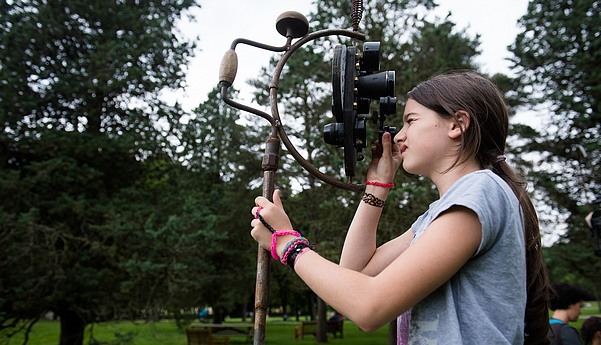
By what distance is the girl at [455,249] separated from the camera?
3.83ft

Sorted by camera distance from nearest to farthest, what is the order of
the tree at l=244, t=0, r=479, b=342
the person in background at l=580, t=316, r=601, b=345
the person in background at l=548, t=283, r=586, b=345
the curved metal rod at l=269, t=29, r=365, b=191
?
the curved metal rod at l=269, t=29, r=365, b=191 → the person in background at l=548, t=283, r=586, b=345 → the person in background at l=580, t=316, r=601, b=345 → the tree at l=244, t=0, r=479, b=342

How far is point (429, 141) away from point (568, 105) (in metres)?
10.8

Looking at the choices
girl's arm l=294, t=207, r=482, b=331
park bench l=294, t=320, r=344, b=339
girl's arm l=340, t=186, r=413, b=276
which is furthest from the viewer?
park bench l=294, t=320, r=344, b=339

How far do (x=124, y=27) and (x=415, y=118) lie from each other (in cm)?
1136

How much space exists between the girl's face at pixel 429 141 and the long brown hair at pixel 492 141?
0.02 meters

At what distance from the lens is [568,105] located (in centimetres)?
1062

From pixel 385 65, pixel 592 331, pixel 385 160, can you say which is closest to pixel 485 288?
pixel 385 160

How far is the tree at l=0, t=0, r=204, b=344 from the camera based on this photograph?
379 inches

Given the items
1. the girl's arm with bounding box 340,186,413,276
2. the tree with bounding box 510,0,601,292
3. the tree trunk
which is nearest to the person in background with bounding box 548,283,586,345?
the girl's arm with bounding box 340,186,413,276

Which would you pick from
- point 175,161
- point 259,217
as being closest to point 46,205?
point 175,161

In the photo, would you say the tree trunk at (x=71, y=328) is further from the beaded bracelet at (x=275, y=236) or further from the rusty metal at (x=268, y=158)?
the beaded bracelet at (x=275, y=236)

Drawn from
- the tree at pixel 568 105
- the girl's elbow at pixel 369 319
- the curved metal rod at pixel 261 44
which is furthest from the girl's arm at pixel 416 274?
the tree at pixel 568 105

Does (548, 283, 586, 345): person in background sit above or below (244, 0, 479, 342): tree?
below

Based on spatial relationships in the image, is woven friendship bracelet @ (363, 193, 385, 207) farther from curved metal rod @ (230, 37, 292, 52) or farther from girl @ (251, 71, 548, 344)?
curved metal rod @ (230, 37, 292, 52)
